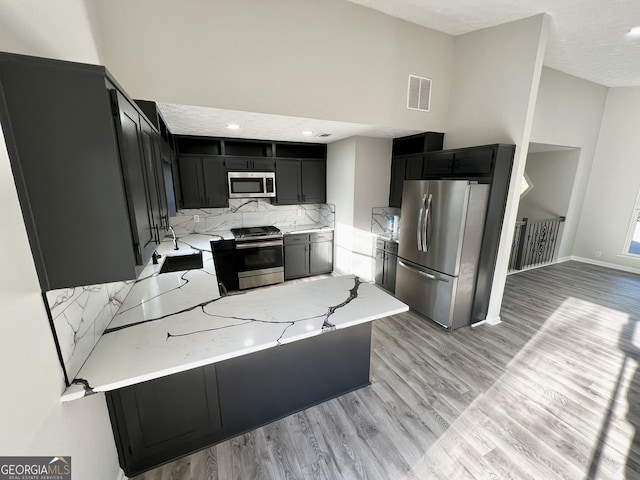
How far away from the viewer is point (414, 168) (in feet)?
12.7

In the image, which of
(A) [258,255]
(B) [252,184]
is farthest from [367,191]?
(A) [258,255]

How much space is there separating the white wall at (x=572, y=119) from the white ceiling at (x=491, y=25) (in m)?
0.42

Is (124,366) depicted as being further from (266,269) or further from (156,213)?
(266,269)

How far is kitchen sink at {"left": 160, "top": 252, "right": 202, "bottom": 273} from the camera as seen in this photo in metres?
2.92

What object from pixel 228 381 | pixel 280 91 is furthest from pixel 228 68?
pixel 228 381

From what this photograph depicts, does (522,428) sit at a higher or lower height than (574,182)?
lower

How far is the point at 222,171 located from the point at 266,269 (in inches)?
69.8

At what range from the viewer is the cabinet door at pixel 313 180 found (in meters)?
4.72

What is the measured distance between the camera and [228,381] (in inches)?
66.9

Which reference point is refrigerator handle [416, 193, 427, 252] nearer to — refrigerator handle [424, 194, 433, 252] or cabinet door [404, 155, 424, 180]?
refrigerator handle [424, 194, 433, 252]

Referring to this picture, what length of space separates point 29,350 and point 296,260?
3.80m

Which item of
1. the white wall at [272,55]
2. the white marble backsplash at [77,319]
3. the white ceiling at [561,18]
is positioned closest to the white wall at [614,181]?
the white ceiling at [561,18]

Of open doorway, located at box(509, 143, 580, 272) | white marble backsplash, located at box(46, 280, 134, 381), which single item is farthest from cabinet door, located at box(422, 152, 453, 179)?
white marble backsplash, located at box(46, 280, 134, 381)

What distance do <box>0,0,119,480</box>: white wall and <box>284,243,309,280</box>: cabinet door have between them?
11.1 ft
